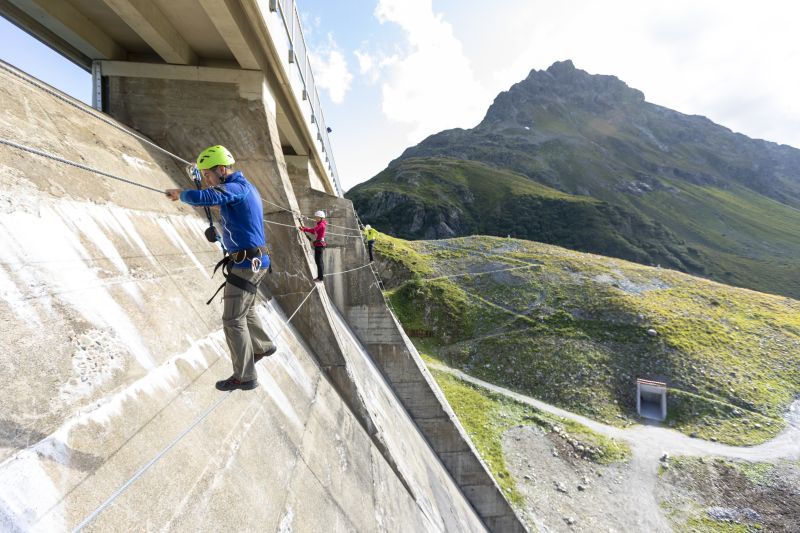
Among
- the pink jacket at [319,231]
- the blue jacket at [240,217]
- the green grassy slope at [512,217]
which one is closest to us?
the blue jacket at [240,217]

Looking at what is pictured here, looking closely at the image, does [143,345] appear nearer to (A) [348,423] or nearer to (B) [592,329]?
(A) [348,423]

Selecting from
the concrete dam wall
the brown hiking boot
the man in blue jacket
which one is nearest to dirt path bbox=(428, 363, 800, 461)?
the concrete dam wall

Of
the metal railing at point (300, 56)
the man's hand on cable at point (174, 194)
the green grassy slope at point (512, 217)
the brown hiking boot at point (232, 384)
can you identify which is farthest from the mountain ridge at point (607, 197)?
the man's hand on cable at point (174, 194)

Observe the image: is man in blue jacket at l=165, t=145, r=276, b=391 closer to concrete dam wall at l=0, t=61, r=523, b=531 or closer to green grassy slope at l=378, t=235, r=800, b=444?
concrete dam wall at l=0, t=61, r=523, b=531

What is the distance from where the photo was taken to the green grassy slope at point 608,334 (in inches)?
1061

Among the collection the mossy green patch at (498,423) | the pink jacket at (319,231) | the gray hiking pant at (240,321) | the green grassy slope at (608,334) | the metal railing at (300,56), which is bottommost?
the mossy green patch at (498,423)

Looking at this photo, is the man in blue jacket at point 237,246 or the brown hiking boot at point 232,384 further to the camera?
the brown hiking boot at point 232,384

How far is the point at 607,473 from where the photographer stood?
69.2ft

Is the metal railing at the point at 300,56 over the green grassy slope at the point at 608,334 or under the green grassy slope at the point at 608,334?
over

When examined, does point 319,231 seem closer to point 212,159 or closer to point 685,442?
point 212,159

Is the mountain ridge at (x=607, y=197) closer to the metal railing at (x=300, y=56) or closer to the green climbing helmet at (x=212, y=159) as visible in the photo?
the metal railing at (x=300, y=56)

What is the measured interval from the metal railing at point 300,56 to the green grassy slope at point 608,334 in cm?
2333

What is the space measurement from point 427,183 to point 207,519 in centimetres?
11293

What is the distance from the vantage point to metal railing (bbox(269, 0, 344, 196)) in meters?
8.70
